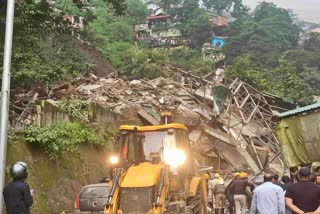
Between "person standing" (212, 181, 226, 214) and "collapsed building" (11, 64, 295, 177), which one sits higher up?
"collapsed building" (11, 64, 295, 177)

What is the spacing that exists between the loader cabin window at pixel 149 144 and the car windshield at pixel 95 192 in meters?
3.08

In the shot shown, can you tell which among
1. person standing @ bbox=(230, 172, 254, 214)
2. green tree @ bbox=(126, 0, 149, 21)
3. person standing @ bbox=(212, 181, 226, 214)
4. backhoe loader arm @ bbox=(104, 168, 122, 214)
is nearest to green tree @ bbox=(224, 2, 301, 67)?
green tree @ bbox=(126, 0, 149, 21)

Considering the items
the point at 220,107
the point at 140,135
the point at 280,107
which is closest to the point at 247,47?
the point at 280,107

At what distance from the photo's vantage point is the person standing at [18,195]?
686 cm

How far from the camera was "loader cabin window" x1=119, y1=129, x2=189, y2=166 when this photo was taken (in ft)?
34.2

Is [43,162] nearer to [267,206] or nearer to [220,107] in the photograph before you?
[267,206]

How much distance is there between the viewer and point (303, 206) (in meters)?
7.10

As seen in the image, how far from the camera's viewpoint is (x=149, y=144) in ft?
34.7

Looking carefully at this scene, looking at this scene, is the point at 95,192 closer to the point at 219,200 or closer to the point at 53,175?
the point at 53,175

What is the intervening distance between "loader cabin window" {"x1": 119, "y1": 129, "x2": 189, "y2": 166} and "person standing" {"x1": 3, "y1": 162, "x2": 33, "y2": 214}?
12.0 feet

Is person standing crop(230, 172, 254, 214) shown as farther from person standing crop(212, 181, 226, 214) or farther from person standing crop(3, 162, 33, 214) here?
person standing crop(3, 162, 33, 214)

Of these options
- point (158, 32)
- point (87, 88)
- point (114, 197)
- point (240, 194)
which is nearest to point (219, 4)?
point (158, 32)

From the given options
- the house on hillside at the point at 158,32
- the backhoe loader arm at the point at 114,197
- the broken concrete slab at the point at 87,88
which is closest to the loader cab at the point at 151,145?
the backhoe loader arm at the point at 114,197

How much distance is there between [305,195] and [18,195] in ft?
14.0
